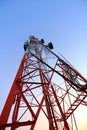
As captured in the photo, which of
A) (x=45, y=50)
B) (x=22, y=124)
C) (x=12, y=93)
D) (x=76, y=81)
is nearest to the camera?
(x=22, y=124)

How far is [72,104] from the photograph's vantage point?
16.9m

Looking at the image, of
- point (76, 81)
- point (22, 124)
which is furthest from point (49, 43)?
point (22, 124)

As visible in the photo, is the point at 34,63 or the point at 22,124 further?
the point at 34,63

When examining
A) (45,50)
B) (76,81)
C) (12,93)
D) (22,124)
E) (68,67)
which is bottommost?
(22,124)

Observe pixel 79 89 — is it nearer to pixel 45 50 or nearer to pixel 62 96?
pixel 62 96

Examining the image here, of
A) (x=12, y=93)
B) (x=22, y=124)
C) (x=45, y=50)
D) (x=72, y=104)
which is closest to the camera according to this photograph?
(x=22, y=124)

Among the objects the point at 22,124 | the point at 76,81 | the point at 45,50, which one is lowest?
the point at 22,124

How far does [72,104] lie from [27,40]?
871 cm

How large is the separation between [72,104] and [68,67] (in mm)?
3795

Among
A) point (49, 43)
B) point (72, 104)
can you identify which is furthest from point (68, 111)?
point (49, 43)

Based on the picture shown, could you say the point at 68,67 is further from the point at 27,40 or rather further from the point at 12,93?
the point at 27,40

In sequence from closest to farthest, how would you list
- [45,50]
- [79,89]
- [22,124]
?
1. [22,124]
2. [79,89]
3. [45,50]

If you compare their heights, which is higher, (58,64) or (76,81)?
(58,64)

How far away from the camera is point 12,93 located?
10742mm
